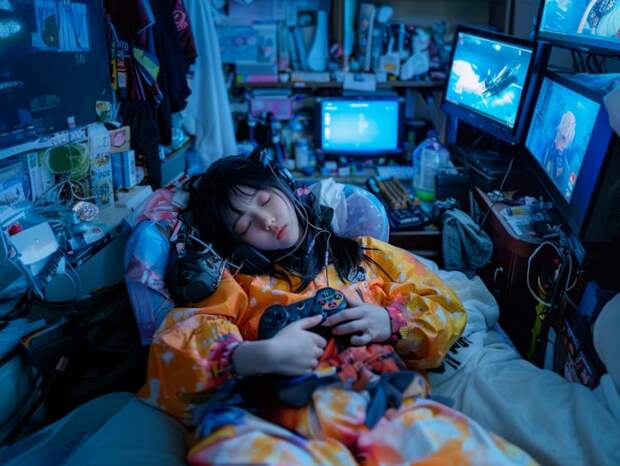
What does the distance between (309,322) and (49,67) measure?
1196 mm

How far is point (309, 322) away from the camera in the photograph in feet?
3.81

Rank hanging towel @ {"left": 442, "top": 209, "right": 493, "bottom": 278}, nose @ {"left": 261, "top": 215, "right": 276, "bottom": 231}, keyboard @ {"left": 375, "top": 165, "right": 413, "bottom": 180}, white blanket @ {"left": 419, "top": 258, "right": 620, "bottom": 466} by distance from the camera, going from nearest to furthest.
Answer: white blanket @ {"left": 419, "top": 258, "right": 620, "bottom": 466} → nose @ {"left": 261, "top": 215, "right": 276, "bottom": 231} → hanging towel @ {"left": 442, "top": 209, "right": 493, "bottom": 278} → keyboard @ {"left": 375, "top": 165, "right": 413, "bottom": 180}

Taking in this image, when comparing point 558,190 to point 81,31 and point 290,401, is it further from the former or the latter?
point 81,31

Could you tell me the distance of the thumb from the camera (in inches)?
45.4

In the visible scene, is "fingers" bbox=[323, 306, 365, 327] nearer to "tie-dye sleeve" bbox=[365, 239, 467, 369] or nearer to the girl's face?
"tie-dye sleeve" bbox=[365, 239, 467, 369]

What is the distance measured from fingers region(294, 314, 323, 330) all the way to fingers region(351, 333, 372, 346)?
9 cm

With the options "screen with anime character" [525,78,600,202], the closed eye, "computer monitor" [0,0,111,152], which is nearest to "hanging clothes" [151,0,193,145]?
"computer monitor" [0,0,111,152]

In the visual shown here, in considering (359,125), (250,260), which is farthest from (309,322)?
(359,125)

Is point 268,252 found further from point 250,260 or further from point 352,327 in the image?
point 352,327

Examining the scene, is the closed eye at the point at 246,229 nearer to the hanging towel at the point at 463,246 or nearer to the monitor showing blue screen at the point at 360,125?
the hanging towel at the point at 463,246

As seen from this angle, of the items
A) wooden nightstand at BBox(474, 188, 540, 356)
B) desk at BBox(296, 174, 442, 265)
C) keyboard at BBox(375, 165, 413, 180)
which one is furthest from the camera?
keyboard at BBox(375, 165, 413, 180)

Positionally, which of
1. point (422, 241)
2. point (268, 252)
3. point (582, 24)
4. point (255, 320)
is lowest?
point (422, 241)

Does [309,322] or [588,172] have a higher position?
[588,172]

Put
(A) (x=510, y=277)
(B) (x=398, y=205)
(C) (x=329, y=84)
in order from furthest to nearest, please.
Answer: (C) (x=329, y=84) → (B) (x=398, y=205) → (A) (x=510, y=277)
